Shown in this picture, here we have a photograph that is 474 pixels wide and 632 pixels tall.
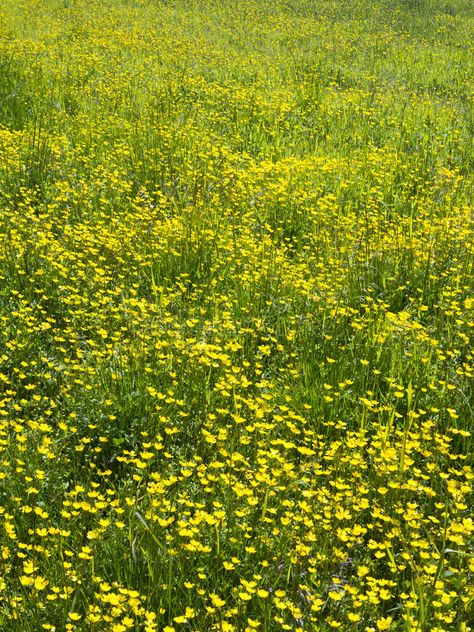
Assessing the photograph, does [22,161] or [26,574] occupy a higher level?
[22,161]

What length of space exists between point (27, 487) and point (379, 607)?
4.62ft

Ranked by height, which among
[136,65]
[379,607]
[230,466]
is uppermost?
[136,65]

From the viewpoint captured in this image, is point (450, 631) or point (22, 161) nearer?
point (450, 631)

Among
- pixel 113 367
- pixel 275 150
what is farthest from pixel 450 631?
pixel 275 150

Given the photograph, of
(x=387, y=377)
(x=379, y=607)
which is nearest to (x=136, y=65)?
(x=387, y=377)

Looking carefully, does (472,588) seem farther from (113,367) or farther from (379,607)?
(113,367)

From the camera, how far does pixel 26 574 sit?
2455 millimetres

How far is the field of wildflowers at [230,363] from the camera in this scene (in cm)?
248

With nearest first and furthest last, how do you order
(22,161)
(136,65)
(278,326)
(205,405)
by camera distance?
(205,405)
(278,326)
(22,161)
(136,65)

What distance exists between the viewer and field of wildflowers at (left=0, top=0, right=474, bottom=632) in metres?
2.48

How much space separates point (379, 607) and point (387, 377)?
4.55 ft

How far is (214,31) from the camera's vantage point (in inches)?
541

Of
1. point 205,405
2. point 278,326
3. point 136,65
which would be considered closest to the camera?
point 205,405

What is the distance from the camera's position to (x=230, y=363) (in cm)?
353
